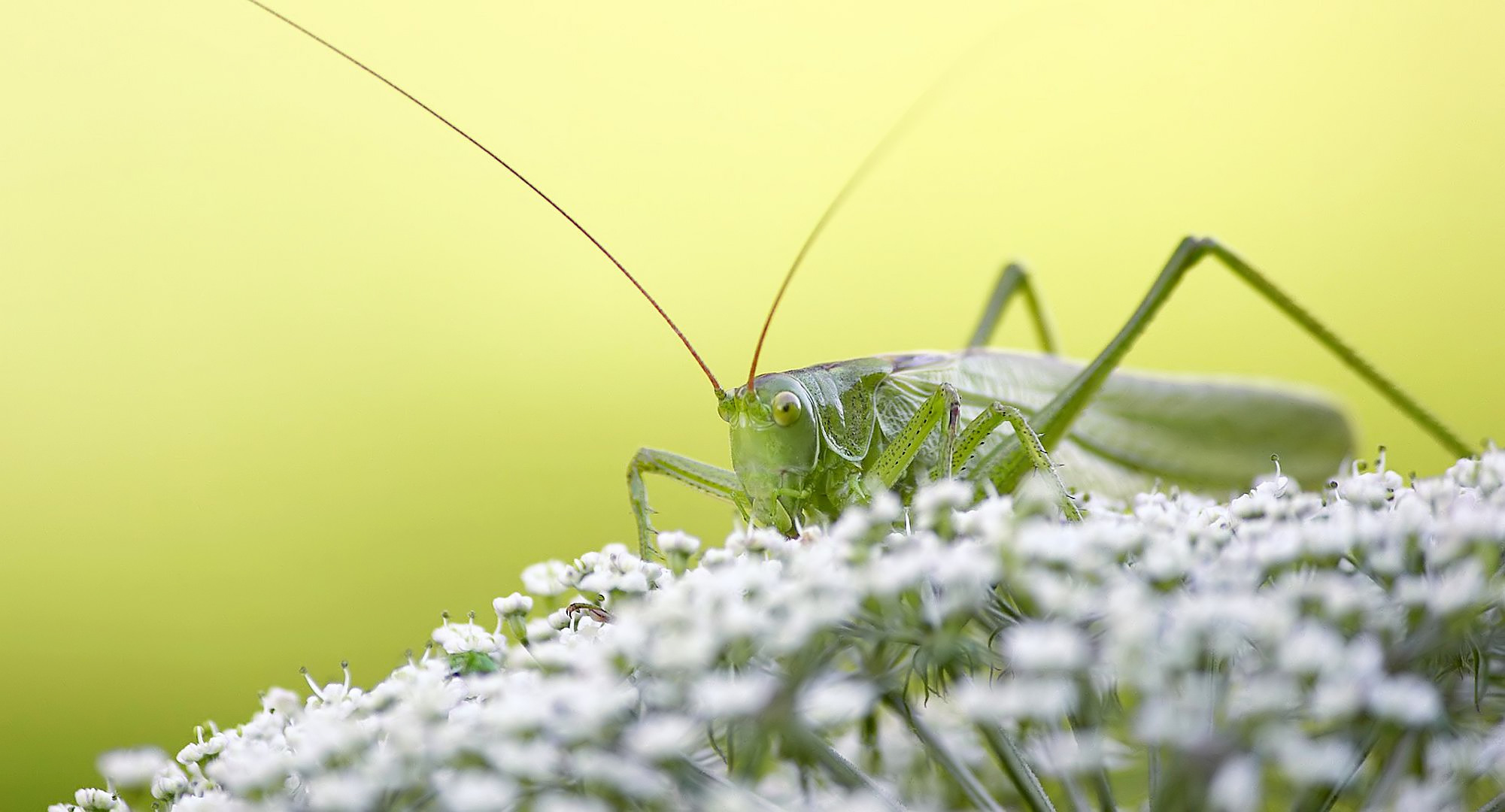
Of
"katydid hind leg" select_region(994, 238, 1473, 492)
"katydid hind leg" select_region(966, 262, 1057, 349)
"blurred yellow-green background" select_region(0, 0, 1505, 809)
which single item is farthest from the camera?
"blurred yellow-green background" select_region(0, 0, 1505, 809)

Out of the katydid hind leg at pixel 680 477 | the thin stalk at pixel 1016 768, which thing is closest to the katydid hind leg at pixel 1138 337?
the katydid hind leg at pixel 680 477

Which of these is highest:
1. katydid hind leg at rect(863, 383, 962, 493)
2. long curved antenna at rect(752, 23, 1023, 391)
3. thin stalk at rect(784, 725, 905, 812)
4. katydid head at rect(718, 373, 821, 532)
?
long curved antenna at rect(752, 23, 1023, 391)

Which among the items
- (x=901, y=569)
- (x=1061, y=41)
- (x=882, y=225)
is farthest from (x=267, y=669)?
(x=1061, y=41)

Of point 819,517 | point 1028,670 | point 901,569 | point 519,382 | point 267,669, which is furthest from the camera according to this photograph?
point 519,382

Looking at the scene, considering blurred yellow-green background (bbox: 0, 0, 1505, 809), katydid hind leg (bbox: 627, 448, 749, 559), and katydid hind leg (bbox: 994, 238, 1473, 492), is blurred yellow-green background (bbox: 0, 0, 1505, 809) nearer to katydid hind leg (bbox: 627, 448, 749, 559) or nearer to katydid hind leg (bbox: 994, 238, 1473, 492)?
katydid hind leg (bbox: 627, 448, 749, 559)

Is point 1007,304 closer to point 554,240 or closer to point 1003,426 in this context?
point 1003,426

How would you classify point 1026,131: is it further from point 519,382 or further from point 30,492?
point 30,492

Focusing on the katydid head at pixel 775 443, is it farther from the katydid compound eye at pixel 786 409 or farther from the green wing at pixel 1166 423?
the green wing at pixel 1166 423

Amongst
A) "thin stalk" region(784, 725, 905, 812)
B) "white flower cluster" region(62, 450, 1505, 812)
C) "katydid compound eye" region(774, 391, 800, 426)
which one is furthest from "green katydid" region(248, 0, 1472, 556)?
"thin stalk" region(784, 725, 905, 812)
